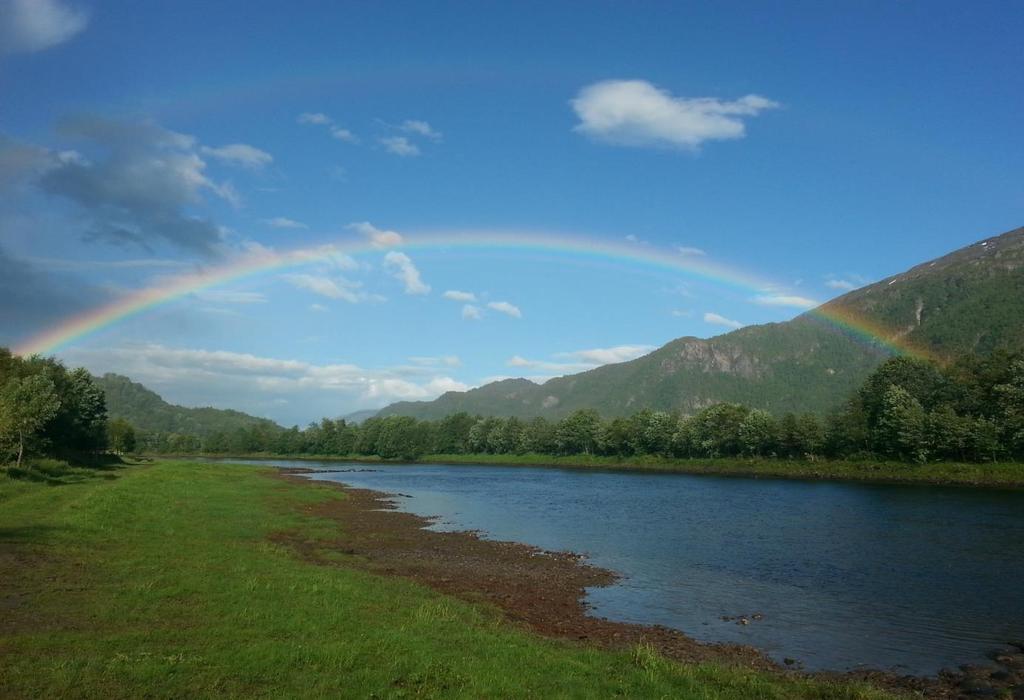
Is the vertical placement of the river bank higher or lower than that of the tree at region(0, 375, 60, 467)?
lower

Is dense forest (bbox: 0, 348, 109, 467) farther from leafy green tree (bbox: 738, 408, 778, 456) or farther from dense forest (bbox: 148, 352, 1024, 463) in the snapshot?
leafy green tree (bbox: 738, 408, 778, 456)

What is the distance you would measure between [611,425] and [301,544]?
16263cm

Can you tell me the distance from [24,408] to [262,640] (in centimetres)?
6423

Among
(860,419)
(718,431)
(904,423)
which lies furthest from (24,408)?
(718,431)

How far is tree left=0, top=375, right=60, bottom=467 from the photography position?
6178 cm

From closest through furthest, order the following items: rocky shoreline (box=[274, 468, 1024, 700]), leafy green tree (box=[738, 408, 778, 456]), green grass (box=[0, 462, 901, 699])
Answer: green grass (box=[0, 462, 901, 699])
rocky shoreline (box=[274, 468, 1024, 700])
leafy green tree (box=[738, 408, 778, 456])

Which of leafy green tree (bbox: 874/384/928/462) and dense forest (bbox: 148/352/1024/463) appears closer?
dense forest (bbox: 148/352/1024/463)

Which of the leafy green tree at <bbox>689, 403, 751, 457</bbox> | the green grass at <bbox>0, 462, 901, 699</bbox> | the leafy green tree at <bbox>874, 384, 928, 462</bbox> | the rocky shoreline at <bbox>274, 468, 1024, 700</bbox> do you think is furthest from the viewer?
the leafy green tree at <bbox>689, 403, 751, 457</bbox>

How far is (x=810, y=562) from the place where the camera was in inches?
1633

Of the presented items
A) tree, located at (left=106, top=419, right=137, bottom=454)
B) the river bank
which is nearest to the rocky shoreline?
the river bank

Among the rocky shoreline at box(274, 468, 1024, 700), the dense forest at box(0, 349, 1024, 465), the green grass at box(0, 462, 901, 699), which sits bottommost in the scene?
the rocky shoreline at box(274, 468, 1024, 700)

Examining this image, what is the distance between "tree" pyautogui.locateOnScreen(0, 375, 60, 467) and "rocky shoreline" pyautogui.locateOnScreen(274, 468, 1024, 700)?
101 ft

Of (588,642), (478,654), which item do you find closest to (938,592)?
(588,642)

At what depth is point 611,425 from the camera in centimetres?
19625
